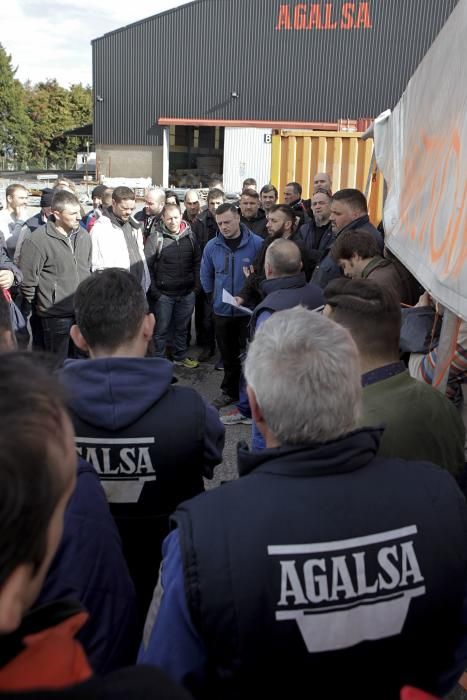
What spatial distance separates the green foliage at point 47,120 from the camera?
166ft

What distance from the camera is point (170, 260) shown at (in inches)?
264

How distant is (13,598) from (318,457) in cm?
78

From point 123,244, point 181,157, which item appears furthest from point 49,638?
point 181,157

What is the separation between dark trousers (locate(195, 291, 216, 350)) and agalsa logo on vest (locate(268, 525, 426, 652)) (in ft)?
20.0

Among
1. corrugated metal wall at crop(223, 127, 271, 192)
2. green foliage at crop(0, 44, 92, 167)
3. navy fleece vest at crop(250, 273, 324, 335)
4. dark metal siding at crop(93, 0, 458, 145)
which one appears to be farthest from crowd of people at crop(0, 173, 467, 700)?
green foliage at crop(0, 44, 92, 167)

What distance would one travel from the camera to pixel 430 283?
2.16 m

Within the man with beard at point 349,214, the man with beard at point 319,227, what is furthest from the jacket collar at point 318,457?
the man with beard at point 319,227

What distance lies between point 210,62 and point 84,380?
30492mm

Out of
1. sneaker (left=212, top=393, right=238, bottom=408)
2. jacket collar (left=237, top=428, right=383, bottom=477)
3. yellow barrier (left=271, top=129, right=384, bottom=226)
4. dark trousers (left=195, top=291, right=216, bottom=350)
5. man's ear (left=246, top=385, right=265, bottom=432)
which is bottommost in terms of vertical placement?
sneaker (left=212, top=393, right=238, bottom=408)

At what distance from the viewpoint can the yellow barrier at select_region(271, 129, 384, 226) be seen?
9312mm

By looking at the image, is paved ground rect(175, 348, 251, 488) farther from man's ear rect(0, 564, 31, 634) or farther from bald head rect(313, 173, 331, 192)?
man's ear rect(0, 564, 31, 634)

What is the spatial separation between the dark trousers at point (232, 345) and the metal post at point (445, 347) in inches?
141

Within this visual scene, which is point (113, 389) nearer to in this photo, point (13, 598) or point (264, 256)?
point (13, 598)

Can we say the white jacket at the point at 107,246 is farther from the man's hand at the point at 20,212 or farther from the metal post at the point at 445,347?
the metal post at the point at 445,347
